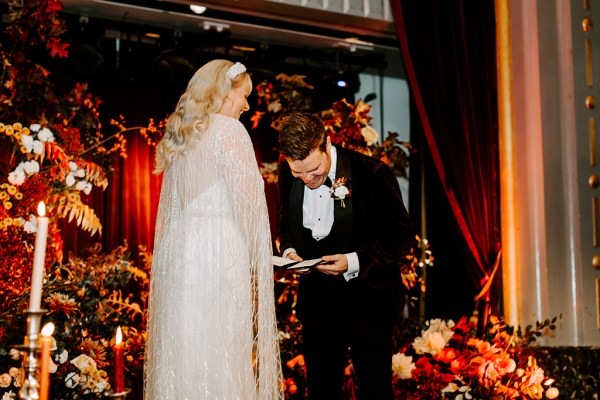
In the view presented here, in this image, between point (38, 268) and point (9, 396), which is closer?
point (38, 268)

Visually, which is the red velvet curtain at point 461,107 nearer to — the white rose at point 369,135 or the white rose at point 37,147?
the white rose at point 369,135

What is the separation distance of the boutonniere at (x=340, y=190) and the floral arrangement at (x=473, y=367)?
5.26ft

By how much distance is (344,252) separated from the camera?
10.5ft

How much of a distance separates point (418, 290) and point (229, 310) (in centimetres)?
384

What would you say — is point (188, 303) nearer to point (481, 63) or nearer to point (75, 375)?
point (75, 375)

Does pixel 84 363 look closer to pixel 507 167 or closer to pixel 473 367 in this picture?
pixel 473 367

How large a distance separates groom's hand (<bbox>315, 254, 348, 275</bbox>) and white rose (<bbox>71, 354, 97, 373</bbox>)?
47.3 inches

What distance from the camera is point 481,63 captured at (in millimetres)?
5332

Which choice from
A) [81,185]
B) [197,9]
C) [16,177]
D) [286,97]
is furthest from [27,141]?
[286,97]

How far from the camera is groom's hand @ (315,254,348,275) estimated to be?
118 inches

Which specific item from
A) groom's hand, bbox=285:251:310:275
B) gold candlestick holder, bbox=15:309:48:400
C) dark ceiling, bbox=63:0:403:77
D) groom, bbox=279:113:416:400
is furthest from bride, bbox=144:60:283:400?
dark ceiling, bbox=63:0:403:77

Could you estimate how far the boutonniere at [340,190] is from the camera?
3.15 meters

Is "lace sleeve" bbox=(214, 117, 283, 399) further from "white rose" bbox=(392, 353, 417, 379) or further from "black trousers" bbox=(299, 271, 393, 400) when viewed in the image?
"white rose" bbox=(392, 353, 417, 379)

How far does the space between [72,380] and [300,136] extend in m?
1.57
